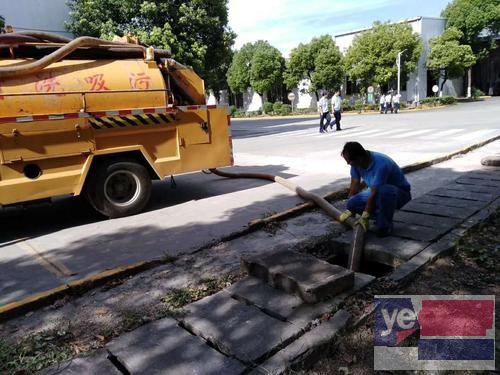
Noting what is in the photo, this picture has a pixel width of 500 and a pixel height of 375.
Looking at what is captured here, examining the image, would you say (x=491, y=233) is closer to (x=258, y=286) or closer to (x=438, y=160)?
(x=258, y=286)

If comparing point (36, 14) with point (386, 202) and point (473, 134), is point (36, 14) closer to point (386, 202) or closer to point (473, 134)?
point (473, 134)

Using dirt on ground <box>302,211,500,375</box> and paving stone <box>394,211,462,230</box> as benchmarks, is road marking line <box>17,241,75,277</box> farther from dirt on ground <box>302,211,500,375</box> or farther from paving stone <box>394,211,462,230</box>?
paving stone <box>394,211,462,230</box>

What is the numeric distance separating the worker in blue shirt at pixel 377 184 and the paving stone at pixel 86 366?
8.57 ft

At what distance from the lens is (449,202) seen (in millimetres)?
5492

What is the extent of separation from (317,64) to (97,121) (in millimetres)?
34529

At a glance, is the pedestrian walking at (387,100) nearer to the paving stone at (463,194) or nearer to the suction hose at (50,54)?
the paving stone at (463,194)

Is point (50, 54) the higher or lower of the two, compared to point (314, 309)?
higher

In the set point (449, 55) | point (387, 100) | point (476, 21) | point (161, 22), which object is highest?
point (476, 21)

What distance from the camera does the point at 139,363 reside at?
2.55m

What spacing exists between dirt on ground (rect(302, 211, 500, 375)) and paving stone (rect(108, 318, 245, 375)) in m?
0.57

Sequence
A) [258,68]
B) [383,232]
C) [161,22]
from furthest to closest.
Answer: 1. [258,68]
2. [161,22]
3. [383,232]

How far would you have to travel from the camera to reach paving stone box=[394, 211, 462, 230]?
457cm

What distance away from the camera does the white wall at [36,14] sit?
51.7ft

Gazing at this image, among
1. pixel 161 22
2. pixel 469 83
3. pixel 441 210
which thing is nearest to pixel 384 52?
pixel 469 83
